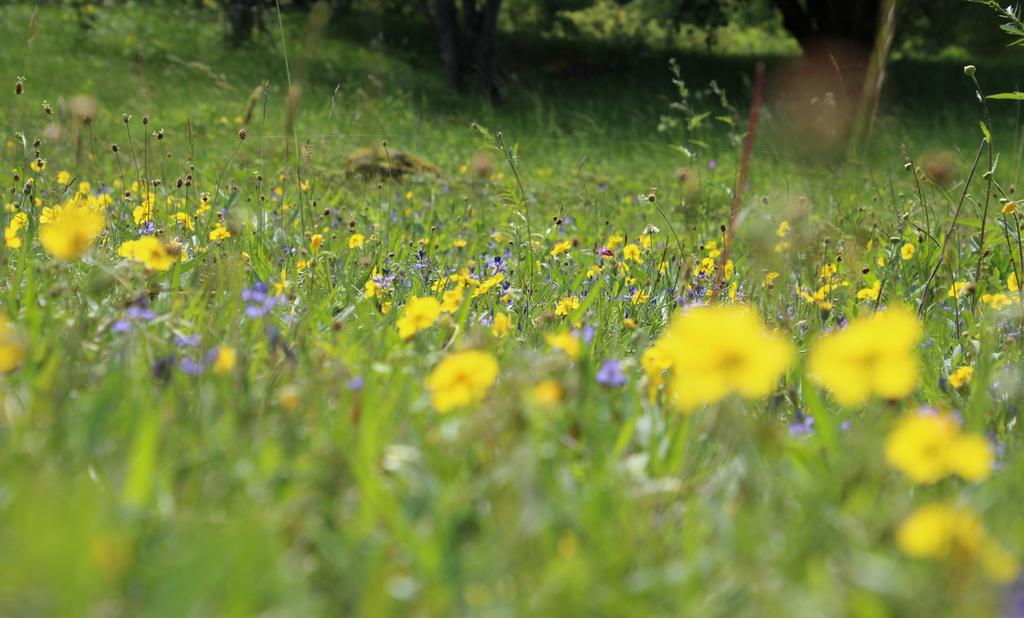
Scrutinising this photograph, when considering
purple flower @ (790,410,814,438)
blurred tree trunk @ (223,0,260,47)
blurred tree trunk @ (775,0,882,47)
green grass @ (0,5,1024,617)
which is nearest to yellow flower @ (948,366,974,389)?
green grass @ (0,5,1024,617)

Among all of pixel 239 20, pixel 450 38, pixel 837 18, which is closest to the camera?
pixel 450 38

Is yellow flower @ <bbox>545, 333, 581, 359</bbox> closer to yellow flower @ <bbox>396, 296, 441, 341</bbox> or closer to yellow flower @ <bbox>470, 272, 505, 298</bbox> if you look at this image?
yellow flower @ <bbox>396, 296, 441, 341</bbox>

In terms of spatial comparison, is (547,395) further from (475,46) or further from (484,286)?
(475,46)

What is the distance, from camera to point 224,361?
139 cm

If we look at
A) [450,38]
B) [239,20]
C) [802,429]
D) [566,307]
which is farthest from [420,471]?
[239,20]

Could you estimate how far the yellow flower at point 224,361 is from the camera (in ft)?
4.55

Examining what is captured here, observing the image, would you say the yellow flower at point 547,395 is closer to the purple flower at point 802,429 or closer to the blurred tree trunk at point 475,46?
the purple flower at point 802,429

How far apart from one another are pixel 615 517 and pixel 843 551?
10.3 inches

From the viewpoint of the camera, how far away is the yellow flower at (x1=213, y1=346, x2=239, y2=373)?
1386 mm

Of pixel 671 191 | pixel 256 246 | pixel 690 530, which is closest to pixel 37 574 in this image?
pixel 690 530

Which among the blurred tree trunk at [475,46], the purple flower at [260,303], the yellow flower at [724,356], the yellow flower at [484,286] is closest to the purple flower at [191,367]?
the purple flower at [260,303]

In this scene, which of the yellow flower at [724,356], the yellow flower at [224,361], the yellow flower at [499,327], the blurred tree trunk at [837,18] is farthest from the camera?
the blurred tree trunk at [837,18]

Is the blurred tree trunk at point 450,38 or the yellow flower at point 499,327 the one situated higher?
the yellow flower at point 499,327

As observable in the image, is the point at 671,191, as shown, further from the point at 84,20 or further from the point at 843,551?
the point at 84,20
